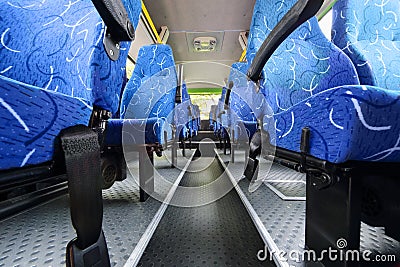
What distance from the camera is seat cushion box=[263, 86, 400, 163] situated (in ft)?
1.21

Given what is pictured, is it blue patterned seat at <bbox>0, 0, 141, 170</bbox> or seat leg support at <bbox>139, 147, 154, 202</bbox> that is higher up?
blue patterned seat at <bbox>0, 0, 141, 170</bbox>

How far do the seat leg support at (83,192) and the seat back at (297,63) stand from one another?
2.19 feet

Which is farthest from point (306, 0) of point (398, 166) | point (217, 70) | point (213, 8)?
point (217, 70)

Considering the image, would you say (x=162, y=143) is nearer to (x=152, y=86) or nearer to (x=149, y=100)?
(x=149, y=100)

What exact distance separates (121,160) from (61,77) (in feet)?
2.97

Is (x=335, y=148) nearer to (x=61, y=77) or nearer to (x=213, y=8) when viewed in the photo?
(x=61, y=77)

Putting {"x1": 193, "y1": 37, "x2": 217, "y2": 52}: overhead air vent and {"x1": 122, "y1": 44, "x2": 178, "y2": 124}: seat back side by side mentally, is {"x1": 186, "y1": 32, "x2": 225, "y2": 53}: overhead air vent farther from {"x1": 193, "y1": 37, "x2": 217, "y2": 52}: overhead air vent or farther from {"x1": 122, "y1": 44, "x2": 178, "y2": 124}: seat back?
{"x1": 122, "y1": 44, "x2": 178, "y2": 124}: seat back

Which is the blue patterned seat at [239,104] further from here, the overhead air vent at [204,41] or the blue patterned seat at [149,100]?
the overhead air vent at [204,41]

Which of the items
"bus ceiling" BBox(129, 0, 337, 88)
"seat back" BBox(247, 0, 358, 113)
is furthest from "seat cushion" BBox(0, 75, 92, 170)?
"bus ceiling" BBox(129, 0, 337, 88)

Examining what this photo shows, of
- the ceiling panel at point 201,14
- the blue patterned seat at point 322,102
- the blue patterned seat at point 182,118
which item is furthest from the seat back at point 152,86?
the ceiling panel at point 201,14

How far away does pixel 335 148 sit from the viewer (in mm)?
402

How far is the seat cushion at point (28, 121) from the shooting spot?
24 cm

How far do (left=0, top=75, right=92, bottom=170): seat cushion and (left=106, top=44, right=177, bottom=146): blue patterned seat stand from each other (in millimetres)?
768

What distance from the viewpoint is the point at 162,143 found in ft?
4.04
